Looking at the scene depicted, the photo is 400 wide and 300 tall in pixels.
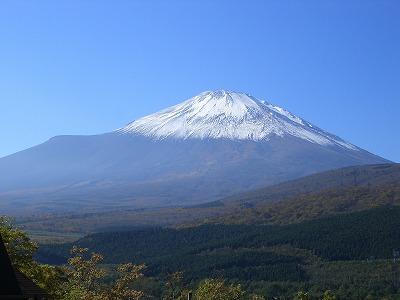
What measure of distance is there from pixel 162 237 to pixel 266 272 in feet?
158

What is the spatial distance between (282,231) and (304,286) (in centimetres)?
4580

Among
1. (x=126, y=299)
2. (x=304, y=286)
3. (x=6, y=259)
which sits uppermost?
(x=6, y=259)

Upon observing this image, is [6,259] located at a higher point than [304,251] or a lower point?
higher

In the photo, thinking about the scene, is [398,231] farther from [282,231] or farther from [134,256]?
[134,256]

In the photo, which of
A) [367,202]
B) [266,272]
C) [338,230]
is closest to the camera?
[266,272]

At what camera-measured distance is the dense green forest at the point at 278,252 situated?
89812 millimetres

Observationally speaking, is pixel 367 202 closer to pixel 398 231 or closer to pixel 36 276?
pixel 398 231

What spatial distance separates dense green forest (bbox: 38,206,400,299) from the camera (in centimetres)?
8981

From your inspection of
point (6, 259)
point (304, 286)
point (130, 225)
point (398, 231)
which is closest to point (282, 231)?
point (398, 231)

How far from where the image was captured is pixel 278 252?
114 meters

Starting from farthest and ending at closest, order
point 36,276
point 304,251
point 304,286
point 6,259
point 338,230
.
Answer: point 338,230, point 304,251, point 304,286, point 36,276, point 6,259

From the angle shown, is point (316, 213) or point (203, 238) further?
point (316, 213)

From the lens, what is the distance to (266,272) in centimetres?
9906

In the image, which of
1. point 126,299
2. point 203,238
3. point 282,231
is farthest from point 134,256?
point 126,299
